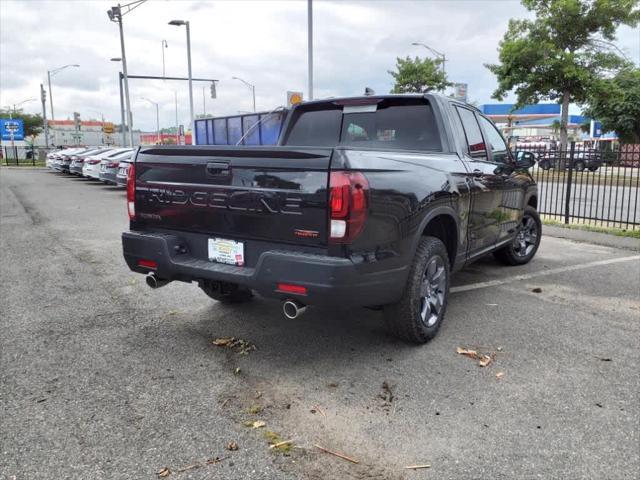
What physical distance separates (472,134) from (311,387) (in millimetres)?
3018

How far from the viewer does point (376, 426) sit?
3088 mm

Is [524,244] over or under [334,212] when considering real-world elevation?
under

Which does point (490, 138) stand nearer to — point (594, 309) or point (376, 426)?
point (594, 309)

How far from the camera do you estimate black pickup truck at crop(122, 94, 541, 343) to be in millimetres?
3402

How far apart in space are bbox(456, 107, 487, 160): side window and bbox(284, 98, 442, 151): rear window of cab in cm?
52

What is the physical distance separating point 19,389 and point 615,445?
3509 millimetres

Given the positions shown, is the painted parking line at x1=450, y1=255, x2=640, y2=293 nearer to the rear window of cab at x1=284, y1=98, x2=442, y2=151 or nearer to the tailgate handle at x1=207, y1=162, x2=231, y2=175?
the rear window of cab at x1=284, y1=98, x2=442, y2=151

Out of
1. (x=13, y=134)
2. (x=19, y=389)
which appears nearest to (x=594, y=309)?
(x=19, y=389)

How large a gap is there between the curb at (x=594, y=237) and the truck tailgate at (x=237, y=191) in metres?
6.99

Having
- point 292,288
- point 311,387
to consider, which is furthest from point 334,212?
point 311,387

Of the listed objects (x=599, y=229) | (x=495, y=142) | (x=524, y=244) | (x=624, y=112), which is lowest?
(x=599, y=229)

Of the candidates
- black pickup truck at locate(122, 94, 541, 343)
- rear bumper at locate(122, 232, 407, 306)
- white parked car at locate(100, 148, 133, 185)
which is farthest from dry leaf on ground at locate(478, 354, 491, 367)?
white parked car at locate(100, 148, 133, 185)

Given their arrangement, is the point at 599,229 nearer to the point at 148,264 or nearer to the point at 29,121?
the point at 148,264

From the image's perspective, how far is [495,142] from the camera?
598cm
